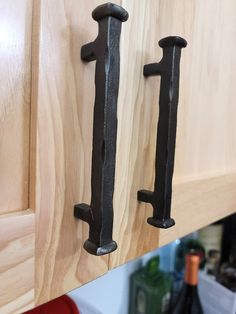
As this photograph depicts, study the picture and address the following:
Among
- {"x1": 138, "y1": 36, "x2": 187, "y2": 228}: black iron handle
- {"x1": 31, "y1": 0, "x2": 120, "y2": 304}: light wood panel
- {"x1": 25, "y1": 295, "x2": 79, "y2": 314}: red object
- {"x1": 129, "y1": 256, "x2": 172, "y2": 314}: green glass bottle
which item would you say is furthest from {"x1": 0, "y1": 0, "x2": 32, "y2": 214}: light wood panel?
{"x1": 129, "y1": 256, "x2": 172, "y2": 314}: green glass bottle

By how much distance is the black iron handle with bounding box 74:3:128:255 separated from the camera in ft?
0.68

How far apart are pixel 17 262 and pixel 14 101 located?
122 mm

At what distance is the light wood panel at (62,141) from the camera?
8.7 inches

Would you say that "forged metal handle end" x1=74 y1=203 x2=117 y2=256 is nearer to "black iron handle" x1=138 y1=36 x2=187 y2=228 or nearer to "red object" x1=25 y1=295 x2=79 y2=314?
"black iron handle" x1=138 y1=36 x2=187 y2=228

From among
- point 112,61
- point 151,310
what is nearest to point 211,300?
point 151,310

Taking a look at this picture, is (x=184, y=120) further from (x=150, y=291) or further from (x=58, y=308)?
(x=150, y=291)

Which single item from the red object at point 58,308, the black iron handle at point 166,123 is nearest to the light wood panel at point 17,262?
the black iron handle at point 166,123

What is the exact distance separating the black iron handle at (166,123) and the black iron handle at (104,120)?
74 millimetres

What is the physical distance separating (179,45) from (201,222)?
0.27m

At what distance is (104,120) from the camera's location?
0.70 feet

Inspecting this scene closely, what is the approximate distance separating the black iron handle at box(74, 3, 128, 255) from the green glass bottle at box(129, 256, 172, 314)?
56 cm

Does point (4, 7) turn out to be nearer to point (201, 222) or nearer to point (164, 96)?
point (164, 96)

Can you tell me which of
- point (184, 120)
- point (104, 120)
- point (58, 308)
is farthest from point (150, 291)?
point (104, 120)

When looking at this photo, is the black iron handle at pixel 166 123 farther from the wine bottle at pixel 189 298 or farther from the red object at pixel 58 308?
the wine bottle at pixel 189 298
